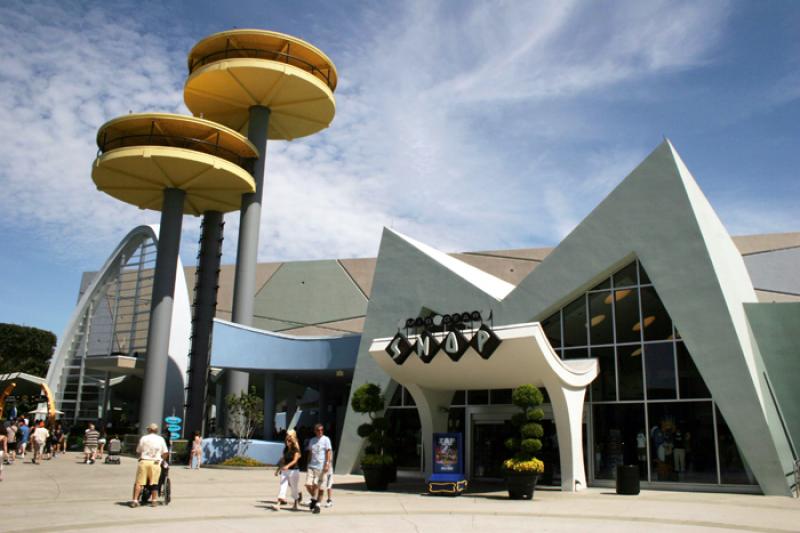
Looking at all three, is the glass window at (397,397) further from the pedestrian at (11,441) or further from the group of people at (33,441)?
the pedestrian at (11,441)

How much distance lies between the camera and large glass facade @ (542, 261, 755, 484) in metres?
19.0

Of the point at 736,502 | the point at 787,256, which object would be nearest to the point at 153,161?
the point at 736,502

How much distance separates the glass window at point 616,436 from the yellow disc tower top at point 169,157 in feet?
67.4

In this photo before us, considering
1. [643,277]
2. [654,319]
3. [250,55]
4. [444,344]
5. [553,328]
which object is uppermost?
[250,55]

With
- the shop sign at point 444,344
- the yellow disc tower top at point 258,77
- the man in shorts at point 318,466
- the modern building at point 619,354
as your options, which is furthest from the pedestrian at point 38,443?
the yellow disc tower top at point 258,77

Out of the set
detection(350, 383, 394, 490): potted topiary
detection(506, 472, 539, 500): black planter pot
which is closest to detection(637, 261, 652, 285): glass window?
detection(506, 472, 539, 500): black planter pot

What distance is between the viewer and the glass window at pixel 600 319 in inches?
832

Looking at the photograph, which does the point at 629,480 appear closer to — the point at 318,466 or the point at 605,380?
the point at 605,380

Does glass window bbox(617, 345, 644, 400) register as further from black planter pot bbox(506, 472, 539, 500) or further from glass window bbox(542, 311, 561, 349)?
black planter pot bbox(506, 472, 539, 500)

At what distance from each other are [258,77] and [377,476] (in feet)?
73.7

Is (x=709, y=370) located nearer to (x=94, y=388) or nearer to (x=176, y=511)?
(x=176, y=511)

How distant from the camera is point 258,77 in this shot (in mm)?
34219

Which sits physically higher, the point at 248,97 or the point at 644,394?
the point at 248,97

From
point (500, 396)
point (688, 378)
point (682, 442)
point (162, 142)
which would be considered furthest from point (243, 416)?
point (688, 378)
